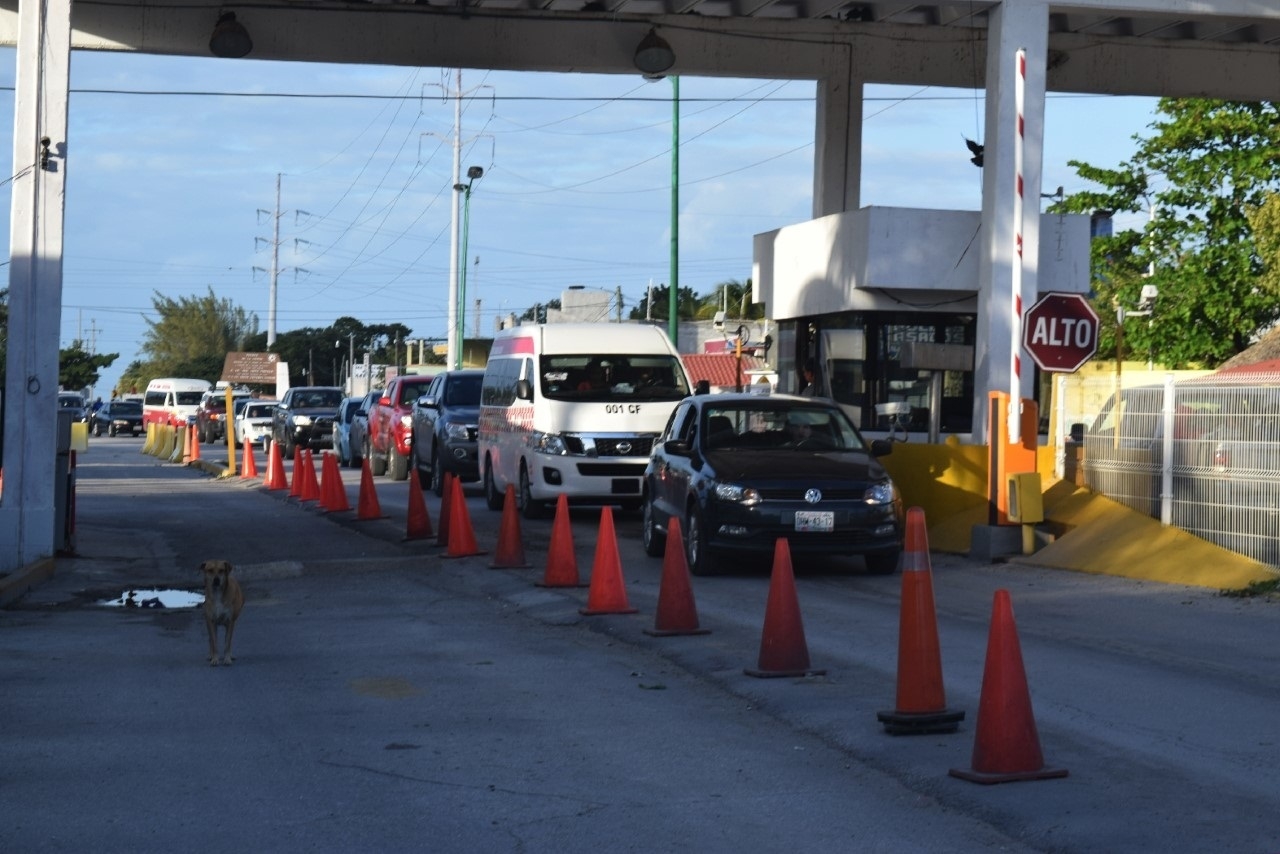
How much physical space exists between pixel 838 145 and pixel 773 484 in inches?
438

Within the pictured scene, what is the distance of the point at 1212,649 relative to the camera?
11.0 metres

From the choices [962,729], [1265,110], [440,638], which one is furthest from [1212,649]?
[1265,110]

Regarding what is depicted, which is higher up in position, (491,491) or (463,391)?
(463,391)

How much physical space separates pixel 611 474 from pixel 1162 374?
22.3 feet

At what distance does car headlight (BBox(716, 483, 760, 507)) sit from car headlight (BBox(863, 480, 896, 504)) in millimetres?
992

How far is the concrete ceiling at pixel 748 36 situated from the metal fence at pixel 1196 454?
5661mm

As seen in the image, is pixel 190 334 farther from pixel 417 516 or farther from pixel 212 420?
pixel 417 516

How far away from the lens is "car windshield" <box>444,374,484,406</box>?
27797 millimetres

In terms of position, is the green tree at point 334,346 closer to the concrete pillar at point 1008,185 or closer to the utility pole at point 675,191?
the utility pole at point 675,191

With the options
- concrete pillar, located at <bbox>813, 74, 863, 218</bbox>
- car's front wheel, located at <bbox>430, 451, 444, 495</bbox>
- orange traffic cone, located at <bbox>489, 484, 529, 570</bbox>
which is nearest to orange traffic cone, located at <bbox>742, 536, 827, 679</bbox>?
orange traffic cone, located at <bbox>489, 484, 529, 570</bbox>

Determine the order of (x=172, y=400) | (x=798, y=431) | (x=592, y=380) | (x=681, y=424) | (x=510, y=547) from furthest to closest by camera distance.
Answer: (x=172, y=400), (x=592, y=380), (x=681, y=424), (x=798, y=431), (x=510, y=547)

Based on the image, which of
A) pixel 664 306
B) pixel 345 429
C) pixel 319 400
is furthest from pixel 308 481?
pixel 664 306

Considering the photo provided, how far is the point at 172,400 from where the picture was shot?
71.0 meters

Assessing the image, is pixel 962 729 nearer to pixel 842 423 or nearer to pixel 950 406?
pixel 842 423
